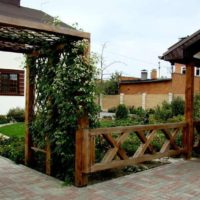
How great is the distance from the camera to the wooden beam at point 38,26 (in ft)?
17.9

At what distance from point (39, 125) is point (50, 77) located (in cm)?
107

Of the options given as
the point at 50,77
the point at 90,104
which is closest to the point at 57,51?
the point at 50,77

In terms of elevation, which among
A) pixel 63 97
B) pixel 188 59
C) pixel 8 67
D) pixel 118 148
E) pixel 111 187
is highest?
pixel 8 67

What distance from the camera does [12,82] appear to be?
2045 centimetres

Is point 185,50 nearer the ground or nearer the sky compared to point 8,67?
nearer the ground

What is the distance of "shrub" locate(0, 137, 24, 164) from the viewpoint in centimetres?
835

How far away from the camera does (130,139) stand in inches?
432

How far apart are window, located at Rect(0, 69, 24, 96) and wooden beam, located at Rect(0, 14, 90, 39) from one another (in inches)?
572

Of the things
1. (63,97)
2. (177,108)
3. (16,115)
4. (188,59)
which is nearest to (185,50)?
(188,59)

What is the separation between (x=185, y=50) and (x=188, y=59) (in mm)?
320

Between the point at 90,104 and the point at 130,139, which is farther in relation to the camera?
the point at 130,139

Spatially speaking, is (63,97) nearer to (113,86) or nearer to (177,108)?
(177,108)

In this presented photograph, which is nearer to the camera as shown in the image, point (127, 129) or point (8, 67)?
point (127, 129)

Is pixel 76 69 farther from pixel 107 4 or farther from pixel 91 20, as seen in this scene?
pixel 91 20
